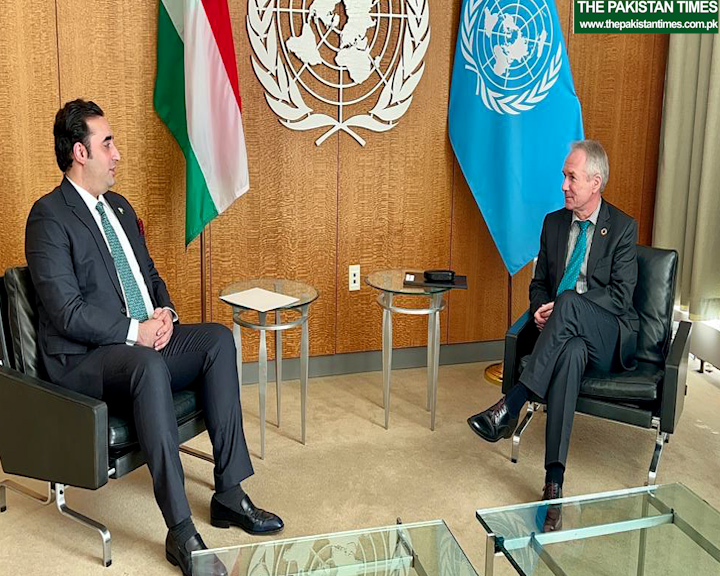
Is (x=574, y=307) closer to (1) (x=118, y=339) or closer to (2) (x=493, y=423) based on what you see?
(2) (x=493, y=423)

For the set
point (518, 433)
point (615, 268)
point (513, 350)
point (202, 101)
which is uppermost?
point (202, 101)

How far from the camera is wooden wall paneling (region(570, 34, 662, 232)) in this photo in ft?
15.4

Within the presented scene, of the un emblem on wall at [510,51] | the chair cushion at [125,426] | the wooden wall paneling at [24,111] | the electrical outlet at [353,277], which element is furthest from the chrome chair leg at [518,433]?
the wooden wall paneling at [24,111]

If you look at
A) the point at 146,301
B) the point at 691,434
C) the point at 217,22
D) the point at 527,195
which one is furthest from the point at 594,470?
the point at 217,22

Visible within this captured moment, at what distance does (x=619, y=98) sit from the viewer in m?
4.78

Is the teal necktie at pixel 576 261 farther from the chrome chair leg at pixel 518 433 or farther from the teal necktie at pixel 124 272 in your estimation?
the teal necktie at pixel 124 272

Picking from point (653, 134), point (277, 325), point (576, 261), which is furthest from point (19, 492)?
point (653, 134)

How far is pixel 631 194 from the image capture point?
491 centimetres

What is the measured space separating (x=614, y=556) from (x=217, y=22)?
264 centimetres

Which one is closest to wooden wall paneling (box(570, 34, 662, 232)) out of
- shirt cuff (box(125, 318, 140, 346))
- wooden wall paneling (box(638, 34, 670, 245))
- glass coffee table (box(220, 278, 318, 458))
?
wooden wall paneling (box(638, 34, 670, 245))

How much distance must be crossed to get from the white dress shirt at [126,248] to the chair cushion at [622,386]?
1600 millimetres

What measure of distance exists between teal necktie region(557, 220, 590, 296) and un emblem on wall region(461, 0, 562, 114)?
3.13 feet

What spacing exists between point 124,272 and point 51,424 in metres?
0.60

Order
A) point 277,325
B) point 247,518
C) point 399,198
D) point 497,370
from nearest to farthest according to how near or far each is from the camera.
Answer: point 247,518 → point 277,325 → point 399,198 → point 497,370
